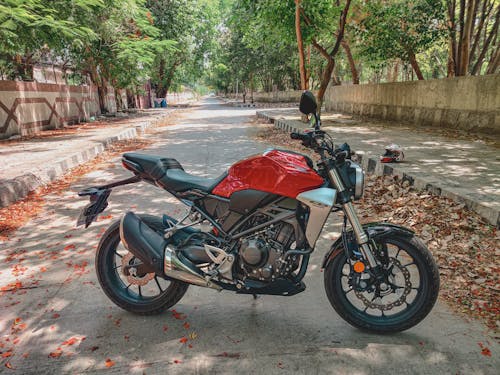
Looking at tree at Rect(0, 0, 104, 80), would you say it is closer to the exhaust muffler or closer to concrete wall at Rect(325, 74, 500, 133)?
the exhaust muffler

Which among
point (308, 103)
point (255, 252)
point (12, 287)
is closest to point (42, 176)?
point (12, 287)

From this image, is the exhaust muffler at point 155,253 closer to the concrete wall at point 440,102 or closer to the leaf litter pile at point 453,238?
the leaf litter pile at point 453,238

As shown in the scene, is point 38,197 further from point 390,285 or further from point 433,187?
point 433,187

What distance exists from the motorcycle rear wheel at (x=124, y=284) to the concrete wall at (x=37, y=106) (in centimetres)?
1113

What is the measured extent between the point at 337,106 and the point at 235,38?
22181mm

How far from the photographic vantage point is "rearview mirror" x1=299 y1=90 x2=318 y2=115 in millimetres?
2346

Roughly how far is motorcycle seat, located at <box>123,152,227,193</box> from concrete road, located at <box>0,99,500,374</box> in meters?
0.95

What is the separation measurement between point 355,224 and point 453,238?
2.08m

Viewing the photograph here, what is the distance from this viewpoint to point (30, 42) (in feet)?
29.7

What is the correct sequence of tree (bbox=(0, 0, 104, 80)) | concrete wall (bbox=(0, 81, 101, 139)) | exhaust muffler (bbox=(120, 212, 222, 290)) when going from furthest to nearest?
1. concrete wall (bbox=(0, 81, 101, 139))
2. tree (bbox=(0, 0, 104, 80))
3. exhaust muffler (bbox=(120, 212, 222, 290))

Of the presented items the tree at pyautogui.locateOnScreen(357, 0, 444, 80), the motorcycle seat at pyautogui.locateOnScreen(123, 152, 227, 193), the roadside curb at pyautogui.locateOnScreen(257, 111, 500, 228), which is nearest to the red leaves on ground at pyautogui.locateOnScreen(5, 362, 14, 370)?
the motorcycle seat at pyautogui.locateOnScreen(123, 152, 227, 193)

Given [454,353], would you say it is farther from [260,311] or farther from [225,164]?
[225,164]

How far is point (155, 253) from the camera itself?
261 centimetres

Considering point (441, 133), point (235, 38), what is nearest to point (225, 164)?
point (441, 133)
